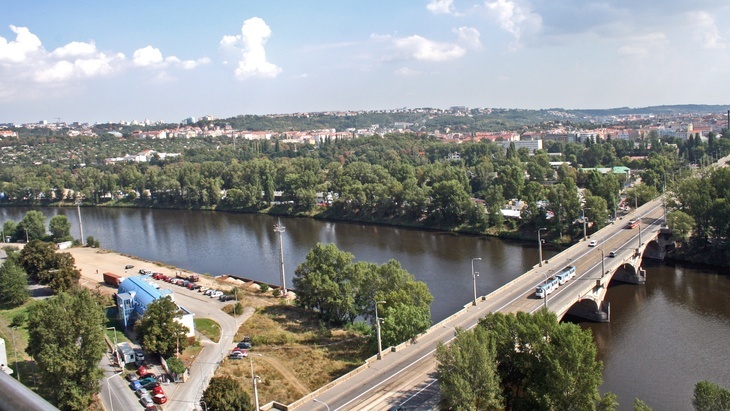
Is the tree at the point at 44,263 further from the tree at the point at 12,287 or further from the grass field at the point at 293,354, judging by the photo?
the grass field at the point at 293,354

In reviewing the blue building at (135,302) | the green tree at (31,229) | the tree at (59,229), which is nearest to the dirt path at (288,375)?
the blue building at (135,302)

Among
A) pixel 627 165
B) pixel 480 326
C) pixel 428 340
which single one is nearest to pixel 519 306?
pixel 428 340

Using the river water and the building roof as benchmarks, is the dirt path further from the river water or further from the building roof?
the river water

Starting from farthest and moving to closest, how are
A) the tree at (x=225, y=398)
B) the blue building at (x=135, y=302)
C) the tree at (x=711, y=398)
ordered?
the blue building at (x=135, y=302) < the tree at (x=225, y=398) < the tree at (x=711, y=398)

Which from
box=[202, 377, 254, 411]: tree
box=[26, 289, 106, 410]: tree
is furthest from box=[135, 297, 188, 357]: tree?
box=[202, 377, 254, 411]: tree

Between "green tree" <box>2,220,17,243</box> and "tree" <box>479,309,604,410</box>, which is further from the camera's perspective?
"green tree" <box>2,220,17,243</box>

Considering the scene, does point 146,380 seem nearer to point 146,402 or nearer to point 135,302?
point 146,402
